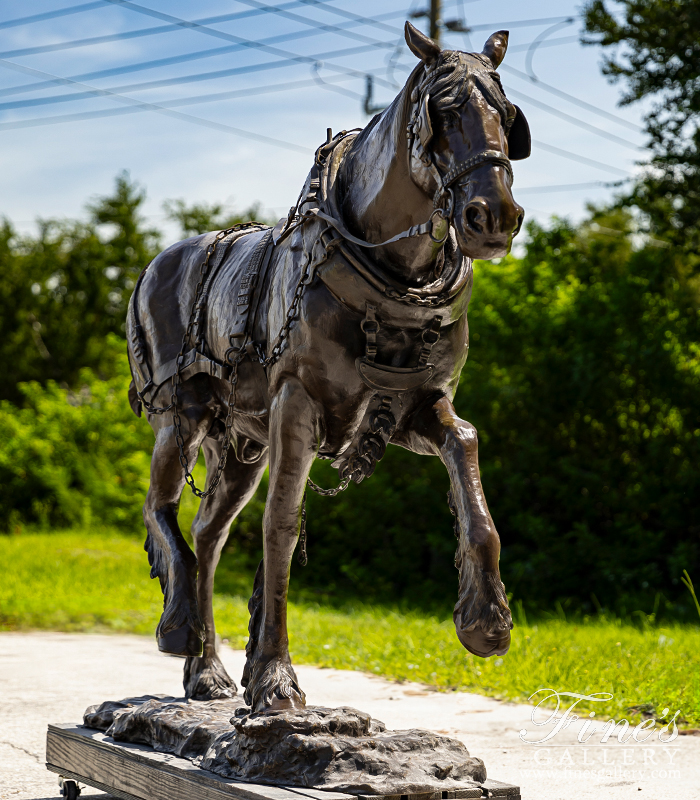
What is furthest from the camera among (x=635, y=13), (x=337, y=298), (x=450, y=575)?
(x=450, y=575)

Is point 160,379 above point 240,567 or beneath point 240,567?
above

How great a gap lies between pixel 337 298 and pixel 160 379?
1.44 m

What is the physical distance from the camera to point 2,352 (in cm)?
2492

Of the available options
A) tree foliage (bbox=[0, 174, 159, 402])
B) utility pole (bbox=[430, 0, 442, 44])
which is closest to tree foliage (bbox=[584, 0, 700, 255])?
utility pole (bbox=[430, 0, 442, 44])

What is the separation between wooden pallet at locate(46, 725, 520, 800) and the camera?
3.19 meters

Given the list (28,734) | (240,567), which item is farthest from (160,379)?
(240,567)

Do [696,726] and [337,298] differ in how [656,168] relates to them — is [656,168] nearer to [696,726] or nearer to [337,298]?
[696,726]

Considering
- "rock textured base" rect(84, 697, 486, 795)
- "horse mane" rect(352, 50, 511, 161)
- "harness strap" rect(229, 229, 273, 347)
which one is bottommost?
"rock textured base" rect(84, 697, 486, 795)

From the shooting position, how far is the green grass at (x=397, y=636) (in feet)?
20.4

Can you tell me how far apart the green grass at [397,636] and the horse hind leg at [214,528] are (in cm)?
237

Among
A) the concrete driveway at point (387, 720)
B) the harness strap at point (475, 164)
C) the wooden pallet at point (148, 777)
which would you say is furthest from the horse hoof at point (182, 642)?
the harness strap at point (475, 164)

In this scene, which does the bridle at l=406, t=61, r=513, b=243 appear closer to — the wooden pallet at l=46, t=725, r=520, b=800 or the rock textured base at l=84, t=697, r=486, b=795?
the rock textured base at l=84, t=697, r=486, b=795

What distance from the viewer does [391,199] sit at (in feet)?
10.9

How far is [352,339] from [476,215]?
0.86 meters
